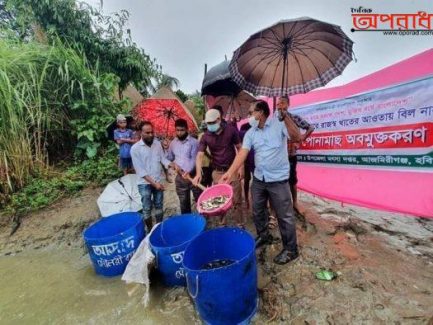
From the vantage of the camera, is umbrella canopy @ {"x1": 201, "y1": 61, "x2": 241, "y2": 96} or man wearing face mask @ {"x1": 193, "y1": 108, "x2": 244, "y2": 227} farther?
umbrella canopy @ {"x1": 201, "y1": 61, "x2": 241, "y2": 96}

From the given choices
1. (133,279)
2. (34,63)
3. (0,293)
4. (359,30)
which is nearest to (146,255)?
(133,279)

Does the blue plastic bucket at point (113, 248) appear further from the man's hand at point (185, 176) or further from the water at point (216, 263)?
the water at point (216, 263)

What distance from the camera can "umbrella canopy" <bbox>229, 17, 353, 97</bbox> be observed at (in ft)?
9.58

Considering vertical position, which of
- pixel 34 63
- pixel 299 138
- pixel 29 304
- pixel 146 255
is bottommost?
pixel 29 304

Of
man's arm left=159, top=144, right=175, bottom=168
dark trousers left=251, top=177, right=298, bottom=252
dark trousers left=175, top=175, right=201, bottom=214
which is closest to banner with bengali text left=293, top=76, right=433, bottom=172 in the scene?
dark trousers left=251, top=177, right=298, bottom=252

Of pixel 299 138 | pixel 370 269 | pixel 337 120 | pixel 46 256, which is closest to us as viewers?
pixel 370 269

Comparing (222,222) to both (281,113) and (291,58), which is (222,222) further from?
(291,58)

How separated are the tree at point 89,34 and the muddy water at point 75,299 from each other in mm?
4905

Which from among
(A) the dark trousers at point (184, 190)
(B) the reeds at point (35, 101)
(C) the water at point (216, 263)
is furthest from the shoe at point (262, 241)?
(B) the reeds at point (35, 101)

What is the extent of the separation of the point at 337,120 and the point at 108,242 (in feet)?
10.1

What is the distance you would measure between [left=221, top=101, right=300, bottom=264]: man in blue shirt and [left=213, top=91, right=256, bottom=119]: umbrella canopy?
2.10 metres

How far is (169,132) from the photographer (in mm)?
5012

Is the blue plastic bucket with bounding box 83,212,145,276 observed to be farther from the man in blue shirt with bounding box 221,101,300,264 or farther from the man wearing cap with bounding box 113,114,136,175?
the man wearing cap with bounding box 113,114,136,175

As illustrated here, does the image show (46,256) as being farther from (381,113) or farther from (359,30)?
(359,30)
